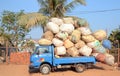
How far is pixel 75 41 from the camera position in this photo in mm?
17422

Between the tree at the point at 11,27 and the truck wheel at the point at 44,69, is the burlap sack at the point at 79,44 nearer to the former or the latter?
the truck wheel at the point at 44,69

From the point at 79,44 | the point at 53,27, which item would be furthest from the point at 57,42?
the point at 79,44

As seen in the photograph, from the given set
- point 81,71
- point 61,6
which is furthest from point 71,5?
point 81,71

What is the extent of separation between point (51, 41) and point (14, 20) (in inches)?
522

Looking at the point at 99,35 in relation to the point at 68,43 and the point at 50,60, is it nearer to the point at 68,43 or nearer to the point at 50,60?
the point at 68,43

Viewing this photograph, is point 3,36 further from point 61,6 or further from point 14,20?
point 61,6

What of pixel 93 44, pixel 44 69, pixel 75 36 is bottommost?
pixel 44 69

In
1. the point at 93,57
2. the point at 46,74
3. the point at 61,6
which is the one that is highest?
the point at 61,6

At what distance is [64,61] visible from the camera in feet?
55.2

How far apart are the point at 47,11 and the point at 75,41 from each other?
8500mm

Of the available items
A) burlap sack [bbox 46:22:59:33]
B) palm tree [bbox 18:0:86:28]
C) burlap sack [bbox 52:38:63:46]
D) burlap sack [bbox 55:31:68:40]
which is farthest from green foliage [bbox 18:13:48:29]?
burlap sack [bbox 52:38:63:46]

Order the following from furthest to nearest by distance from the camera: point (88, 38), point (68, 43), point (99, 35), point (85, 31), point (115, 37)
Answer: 1. point (115, 37)
2. point (99, 35)
3. point (85, 31)
4. point (88, 38)
5. point (68, 43)

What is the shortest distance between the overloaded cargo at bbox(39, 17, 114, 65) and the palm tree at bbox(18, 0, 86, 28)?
5.59 meters

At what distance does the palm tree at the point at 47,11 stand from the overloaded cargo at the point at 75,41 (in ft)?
18.3
